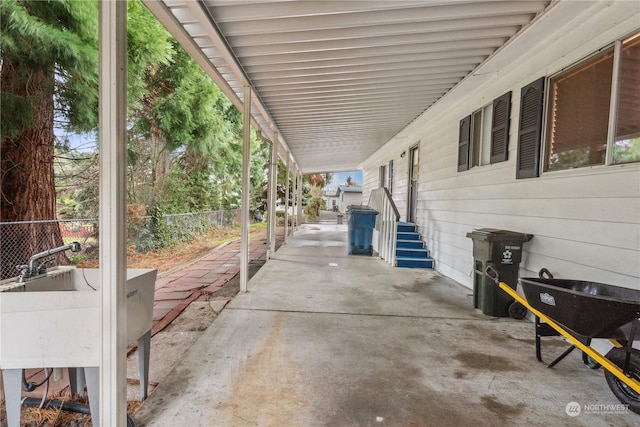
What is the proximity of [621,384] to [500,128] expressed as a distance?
311 centimetres

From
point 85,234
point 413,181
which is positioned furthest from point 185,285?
point 413,181

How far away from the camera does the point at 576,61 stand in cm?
→ 298

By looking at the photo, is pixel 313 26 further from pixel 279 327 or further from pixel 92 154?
pixel 92 154

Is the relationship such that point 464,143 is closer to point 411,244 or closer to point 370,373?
point 411,244

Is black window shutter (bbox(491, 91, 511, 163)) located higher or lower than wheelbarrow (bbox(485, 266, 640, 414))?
higher

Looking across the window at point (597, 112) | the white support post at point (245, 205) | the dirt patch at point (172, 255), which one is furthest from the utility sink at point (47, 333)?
the dirt patch at point (172, 255)

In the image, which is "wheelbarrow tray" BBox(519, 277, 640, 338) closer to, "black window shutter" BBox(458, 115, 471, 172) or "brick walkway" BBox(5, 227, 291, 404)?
"black window shutter" BBox(458, 115, 471, 172)

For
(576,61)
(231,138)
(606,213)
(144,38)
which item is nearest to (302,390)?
(606,213)

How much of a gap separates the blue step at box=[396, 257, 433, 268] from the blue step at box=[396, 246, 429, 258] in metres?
0.21

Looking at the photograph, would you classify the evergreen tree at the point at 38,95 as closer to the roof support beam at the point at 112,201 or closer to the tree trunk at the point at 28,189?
the tree trunk at the point at 28,189

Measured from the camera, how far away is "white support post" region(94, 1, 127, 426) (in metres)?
1.48

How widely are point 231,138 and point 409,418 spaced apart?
32.8 feet

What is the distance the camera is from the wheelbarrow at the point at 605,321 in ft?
5.88

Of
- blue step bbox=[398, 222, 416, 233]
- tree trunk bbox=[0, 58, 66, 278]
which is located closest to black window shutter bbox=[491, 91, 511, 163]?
blue step bbox=[398, 222, 416, 233]
